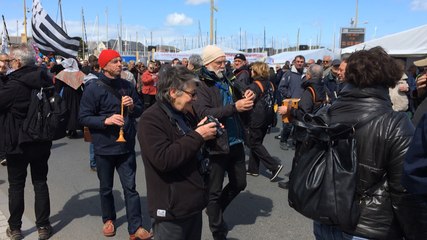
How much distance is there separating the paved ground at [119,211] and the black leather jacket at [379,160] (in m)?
2.24

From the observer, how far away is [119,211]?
4.80 meters

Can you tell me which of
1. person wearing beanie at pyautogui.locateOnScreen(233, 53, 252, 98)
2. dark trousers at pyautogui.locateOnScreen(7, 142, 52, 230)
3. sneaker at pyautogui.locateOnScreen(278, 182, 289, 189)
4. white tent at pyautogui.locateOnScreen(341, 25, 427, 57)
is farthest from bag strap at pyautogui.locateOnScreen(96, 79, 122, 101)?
white tent at pyautogui.locateOnScreen(341, 25, 427, 57)

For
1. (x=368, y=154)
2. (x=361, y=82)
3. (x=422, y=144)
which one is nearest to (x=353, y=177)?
(x=368, y=154)

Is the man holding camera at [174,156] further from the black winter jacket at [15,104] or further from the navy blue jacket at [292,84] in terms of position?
the navy blue jacket at [292,84]

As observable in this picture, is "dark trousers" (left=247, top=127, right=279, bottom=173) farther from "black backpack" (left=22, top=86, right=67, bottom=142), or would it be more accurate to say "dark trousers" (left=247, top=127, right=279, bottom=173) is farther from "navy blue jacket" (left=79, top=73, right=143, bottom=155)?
"black backpack" (left=22, top=86, right=67, bottom=142)

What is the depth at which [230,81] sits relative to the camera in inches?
159

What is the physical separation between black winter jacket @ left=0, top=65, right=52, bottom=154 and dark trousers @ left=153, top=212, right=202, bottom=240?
187 centimetres

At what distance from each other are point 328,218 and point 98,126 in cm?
253

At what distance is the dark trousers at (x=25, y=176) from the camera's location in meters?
3.74

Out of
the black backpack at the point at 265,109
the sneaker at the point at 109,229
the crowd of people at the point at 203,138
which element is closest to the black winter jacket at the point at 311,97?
the crowd of people at the point at 203,138

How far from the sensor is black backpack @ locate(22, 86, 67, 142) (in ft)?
11.9

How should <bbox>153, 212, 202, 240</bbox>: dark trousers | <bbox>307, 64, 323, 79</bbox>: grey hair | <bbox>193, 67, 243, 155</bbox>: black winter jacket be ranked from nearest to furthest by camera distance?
1. <bbox>153, 212, 202, 240</bbox>: dark trousers
2. <bbox>193, 67, 243, 155</bbox>: black winter jacket
3. <bbox>307, 64, 323, 79</bbox>: grey hair

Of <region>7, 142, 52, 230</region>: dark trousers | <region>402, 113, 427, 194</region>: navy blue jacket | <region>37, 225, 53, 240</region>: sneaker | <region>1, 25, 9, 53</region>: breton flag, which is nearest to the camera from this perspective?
<region>402, 113, 427, 194</region>: navy blue jacket

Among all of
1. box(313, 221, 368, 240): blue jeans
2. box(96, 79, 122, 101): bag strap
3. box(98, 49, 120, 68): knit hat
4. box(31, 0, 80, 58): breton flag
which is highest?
box(31, 0, 80, 58): breton flag
